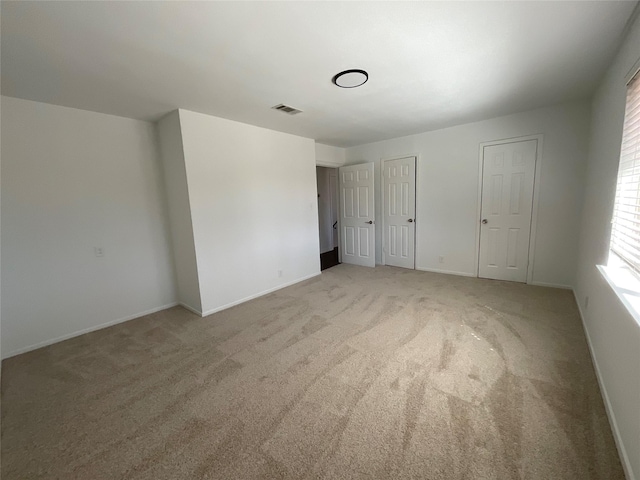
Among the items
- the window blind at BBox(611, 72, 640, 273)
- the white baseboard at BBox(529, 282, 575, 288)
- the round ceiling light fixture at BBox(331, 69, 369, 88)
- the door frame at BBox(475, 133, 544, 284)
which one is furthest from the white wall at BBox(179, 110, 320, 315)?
the window blind at BBox(611, 72, 640, 273)

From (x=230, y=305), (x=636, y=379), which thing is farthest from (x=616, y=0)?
(x=230, y=305)

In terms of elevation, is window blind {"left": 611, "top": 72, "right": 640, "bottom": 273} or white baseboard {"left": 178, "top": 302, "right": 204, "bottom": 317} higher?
window blind {"left": 611, "top": 72, "right": 640, "bottom": 273}

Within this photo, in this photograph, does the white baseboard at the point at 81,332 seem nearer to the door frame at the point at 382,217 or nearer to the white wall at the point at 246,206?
the white wall at the point at 246,206

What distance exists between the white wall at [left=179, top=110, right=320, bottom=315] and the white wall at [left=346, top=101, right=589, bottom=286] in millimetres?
1677

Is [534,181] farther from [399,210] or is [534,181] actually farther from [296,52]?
[296,52]

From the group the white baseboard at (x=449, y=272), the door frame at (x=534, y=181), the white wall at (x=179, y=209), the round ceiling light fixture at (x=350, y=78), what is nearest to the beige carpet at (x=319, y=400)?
the white wall at (x=179, y=209)

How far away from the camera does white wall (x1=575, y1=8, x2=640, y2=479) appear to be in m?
1.26

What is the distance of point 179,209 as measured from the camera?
3232 mm

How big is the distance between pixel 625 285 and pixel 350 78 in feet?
8.18

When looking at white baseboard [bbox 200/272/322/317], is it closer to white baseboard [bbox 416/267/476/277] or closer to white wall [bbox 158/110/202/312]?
white wall [bbox 158/110/202/312]

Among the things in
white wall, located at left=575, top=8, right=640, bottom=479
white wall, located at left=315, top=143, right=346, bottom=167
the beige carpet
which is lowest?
the beige carpet

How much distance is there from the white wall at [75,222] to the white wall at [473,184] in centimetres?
387

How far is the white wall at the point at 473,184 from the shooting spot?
334cm

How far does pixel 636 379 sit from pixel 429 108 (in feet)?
9.93
